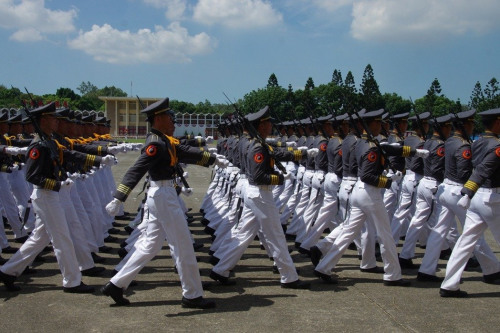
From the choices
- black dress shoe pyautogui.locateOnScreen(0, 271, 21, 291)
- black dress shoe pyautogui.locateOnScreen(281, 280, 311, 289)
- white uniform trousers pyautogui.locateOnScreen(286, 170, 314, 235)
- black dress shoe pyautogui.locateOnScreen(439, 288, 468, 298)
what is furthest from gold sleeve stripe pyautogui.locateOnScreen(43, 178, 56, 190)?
black dress shoe pyautogui.locateOnScreen(439, 288, 468, 298)

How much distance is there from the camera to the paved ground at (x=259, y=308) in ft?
16.7

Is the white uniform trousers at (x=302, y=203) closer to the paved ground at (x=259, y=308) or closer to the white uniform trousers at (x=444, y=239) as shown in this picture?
the paved ground at (x=259, y=308)

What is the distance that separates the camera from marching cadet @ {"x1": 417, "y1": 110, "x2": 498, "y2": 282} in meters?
6.80

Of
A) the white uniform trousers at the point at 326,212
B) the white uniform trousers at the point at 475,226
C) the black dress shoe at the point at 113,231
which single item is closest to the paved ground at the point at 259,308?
the white uniform trousers at the point at 475,226

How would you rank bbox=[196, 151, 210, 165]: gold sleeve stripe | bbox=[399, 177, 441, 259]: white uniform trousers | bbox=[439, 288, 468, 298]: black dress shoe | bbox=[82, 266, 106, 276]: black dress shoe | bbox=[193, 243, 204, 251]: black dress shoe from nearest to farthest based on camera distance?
bbox=[196, 151, 210, 165]: gold sleeve stripe < bbox=[439, 288, 468, 298]: black dress shoe < bbox=[82, 266, 106, 276]: black dress shoe < bbox=[399, 177, 441, 259]: white uniform trousers < bbox=[193, 243, 204, 251]: black dress shoe

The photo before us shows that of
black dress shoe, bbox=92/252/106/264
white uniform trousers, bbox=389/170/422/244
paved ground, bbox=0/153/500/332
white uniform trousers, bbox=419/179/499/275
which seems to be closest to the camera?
paved ground, bbox=0/153/500/332

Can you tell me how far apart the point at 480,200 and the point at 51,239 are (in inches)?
202

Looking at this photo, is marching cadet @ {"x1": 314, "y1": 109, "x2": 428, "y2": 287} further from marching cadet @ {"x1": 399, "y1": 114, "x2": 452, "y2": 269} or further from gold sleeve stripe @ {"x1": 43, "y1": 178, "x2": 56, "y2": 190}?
gold sleeve stripe @ {"x1": 43, "y1": 178, "x2": 56, "y2": 190}

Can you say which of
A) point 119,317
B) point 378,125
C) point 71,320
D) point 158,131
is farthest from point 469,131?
point 71,320

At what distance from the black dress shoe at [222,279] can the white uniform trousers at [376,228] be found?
1153 mm

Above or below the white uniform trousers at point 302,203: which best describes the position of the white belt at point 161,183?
above

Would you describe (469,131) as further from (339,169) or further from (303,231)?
(303,231)

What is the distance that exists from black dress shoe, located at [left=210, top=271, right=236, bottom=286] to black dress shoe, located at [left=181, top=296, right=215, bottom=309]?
0.92 metres

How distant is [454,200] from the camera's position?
22.3 feet
